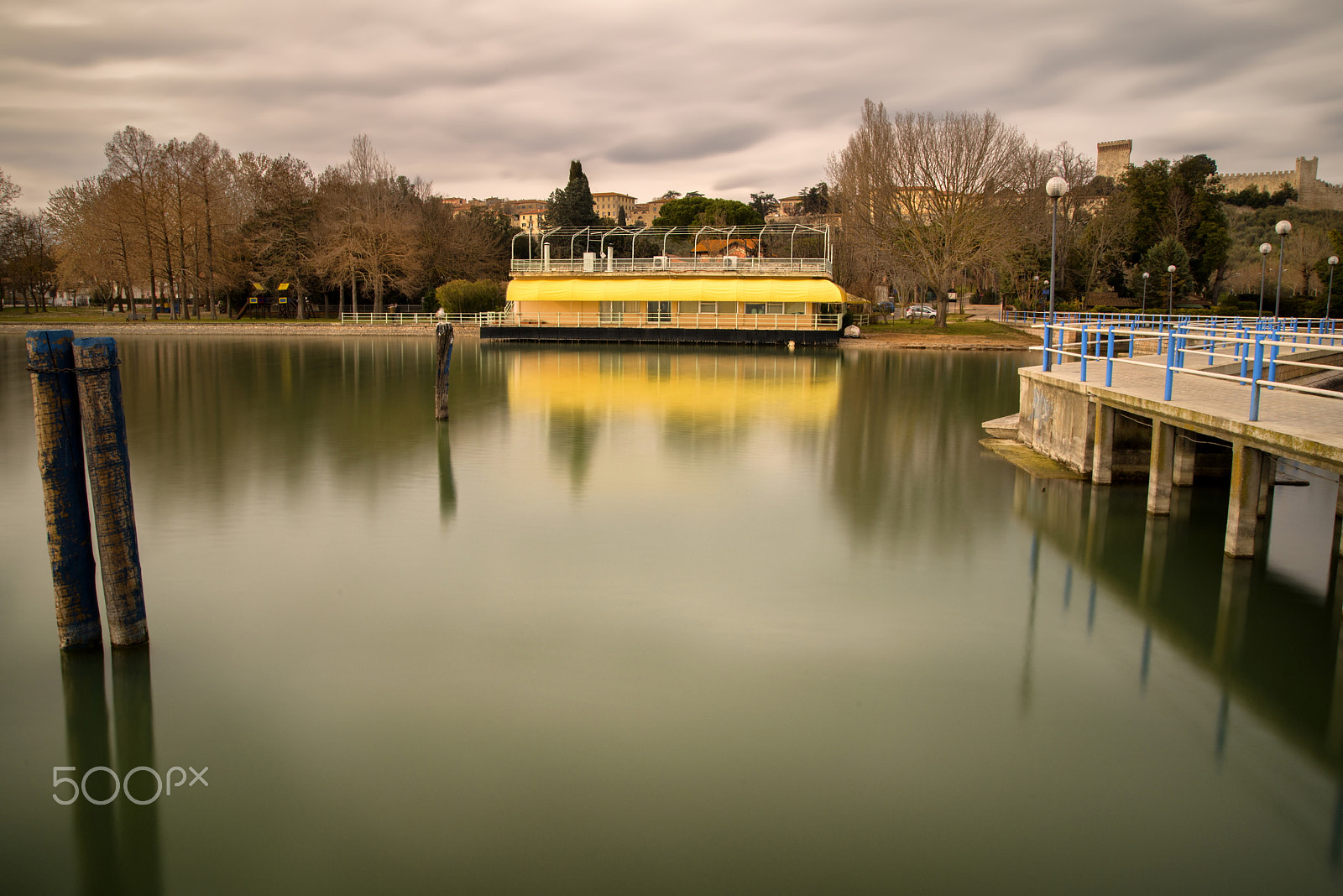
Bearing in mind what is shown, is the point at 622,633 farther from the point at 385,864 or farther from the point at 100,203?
the point at 100,203

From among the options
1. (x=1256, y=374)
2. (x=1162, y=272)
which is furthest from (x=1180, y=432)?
(x=1162, y=272)

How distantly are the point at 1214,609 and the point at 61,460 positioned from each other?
10285mm

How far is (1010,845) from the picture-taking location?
5.16 meters

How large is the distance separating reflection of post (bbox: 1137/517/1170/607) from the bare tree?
36922 millimetres

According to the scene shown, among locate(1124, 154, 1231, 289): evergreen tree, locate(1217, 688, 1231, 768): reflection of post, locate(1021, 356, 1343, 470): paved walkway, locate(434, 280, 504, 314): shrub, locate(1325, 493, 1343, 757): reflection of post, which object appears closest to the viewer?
locate(1217, 688, 1231, 768): reflection of post

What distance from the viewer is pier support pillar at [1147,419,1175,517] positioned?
39.2 ft

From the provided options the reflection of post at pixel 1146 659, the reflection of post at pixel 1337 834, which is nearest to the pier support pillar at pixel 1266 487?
the reflection of post at pixel 1146 659

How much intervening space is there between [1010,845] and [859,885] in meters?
0.98

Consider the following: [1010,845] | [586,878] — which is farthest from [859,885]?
[586,878]

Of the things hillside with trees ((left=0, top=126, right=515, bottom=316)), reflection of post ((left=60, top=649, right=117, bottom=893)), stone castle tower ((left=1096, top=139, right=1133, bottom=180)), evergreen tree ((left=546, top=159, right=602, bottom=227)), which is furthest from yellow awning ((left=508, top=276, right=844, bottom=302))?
stone castle tower ((left=1096, top=139, right=1133, bottom=180))

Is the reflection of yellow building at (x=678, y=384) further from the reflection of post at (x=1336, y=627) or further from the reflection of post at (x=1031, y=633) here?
the reflection of post at (x=1336, y=627)

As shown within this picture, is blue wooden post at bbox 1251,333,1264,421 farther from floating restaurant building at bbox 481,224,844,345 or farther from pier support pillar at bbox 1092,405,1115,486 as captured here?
floating restaurant building at bbox 481,224,844,345

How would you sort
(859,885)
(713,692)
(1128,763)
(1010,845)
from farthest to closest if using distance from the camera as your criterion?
1. (713,692)
2. (1128,763)
3. (1010,845)
4. (859,885)

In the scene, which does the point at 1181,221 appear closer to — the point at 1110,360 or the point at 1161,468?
the point at 1110,360
